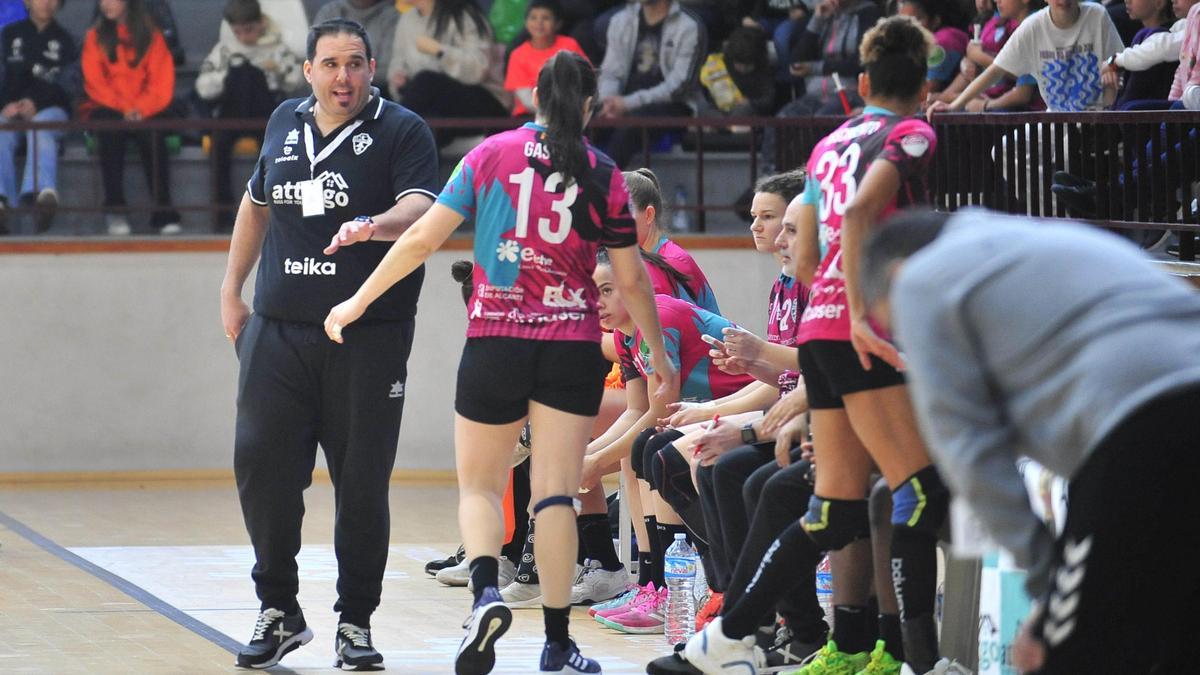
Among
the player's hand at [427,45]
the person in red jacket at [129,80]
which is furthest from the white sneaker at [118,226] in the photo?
the player's hand at [427,45]

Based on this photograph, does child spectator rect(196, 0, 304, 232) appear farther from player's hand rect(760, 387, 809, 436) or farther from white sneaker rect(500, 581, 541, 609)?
player's hand rect(760, 387, 809, 436)

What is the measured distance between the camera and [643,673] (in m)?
5.66

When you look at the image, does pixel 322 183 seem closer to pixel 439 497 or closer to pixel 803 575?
pixel 803 575

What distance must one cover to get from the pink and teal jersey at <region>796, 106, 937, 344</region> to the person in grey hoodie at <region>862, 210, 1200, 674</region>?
5.54 ft

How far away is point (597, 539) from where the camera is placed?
7.20m

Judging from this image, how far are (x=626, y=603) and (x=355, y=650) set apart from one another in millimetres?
1403

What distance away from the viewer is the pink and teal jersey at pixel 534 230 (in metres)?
5.12

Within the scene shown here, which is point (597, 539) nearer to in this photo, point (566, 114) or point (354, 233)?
point (354, 233)

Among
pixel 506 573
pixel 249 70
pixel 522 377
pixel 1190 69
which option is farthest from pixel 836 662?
pixel 249 70

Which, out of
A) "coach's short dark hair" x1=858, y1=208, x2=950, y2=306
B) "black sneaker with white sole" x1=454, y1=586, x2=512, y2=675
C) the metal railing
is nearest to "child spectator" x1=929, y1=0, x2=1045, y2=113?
the metal railing

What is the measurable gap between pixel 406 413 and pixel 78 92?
126 inches

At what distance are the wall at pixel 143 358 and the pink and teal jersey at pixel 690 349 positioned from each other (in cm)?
497

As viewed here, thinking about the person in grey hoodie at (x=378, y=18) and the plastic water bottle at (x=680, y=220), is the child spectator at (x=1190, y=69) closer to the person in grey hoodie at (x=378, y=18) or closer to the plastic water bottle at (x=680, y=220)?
the plastic water bottle at (x=680, y=220)

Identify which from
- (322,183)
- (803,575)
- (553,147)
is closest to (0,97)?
(322,183)
